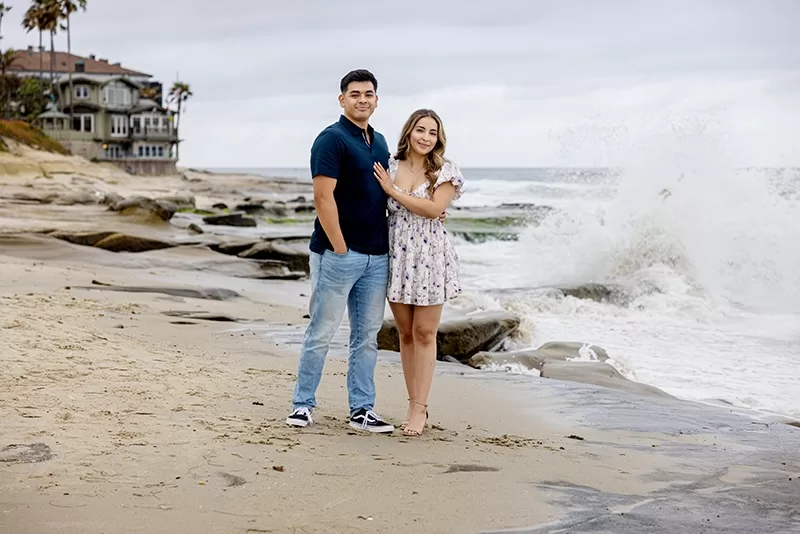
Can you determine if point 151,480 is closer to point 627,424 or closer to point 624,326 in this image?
point 627,424

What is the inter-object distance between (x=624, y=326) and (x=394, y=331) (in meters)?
4.33

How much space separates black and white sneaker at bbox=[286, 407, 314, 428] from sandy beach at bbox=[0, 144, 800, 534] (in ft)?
0.28

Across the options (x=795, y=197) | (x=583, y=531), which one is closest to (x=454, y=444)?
(x=583, y=531)

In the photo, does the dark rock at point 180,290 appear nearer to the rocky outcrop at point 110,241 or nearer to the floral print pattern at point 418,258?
the rocky outcrop at point 110,241

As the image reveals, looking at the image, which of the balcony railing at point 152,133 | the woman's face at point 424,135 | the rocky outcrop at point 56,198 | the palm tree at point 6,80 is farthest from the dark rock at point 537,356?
the balcony railing at point 152,133

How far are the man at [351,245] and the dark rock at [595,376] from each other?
2.71 m

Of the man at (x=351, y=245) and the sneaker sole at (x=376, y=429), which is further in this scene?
the sneaker sole at (x=376, y=429)

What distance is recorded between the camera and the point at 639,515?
154 inches

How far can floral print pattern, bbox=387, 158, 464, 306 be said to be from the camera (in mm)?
5152

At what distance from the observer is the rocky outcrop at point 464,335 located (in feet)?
28.7

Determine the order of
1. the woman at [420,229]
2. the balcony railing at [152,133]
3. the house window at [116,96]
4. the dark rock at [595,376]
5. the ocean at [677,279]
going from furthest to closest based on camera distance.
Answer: the balcony railing at [152,133]
the house window at [116,96]
the ocean at [677,279]
the dark rock at [595,376]
the woman at [420,229]

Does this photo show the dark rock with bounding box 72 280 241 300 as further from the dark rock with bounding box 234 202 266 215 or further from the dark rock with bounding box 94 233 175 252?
the dark rock with bounding box 234 202 266 215

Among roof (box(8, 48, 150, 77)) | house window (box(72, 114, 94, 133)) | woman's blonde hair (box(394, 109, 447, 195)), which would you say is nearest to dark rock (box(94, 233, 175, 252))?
woman's blonde hair (box(394, 109, 447, 195))

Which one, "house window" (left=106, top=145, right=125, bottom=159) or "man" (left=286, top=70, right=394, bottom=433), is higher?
"house window" (left=106, top=145, right=125, bottom=159)
